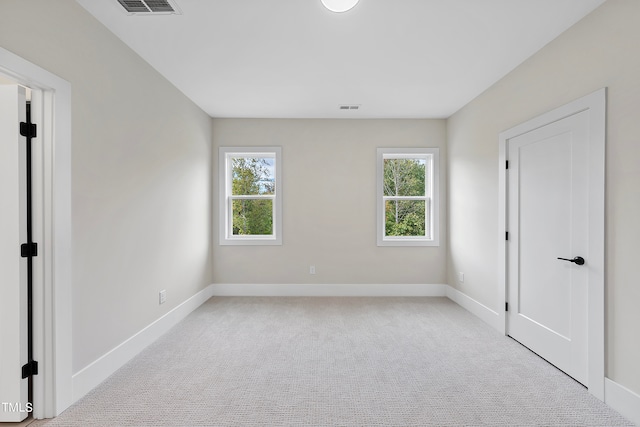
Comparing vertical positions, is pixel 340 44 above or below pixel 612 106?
above

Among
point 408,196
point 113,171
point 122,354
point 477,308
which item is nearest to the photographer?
point 113,171

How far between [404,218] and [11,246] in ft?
14.4

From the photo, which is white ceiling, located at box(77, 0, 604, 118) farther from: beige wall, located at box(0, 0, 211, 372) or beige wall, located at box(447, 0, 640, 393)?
beige wall, located at box(0, 0, 211, 372)

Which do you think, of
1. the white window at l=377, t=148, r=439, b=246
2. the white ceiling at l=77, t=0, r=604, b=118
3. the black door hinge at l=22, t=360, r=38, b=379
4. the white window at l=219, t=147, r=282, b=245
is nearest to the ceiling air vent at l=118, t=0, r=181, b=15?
the white ceiling at l=77, t=0, r=604, b=118

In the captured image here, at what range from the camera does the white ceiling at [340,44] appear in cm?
222

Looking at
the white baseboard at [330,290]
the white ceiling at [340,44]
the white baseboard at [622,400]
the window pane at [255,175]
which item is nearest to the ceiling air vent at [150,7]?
the white ceiling at [340,44]

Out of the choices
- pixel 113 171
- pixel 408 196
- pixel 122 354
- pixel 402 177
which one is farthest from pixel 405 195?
pixel 122 354

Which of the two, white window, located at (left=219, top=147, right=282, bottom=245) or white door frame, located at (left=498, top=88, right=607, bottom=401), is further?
white window, located at (left=219, top=147, right=282, bottom=245)

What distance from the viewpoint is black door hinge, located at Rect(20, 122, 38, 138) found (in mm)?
1903

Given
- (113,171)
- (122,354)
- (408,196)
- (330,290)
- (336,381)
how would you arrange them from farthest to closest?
1. (408,196)
2. (330,290)
3. (122,354)
4. (113,171)
5. (336,381)

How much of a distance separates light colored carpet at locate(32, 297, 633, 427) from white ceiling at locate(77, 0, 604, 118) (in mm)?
2703

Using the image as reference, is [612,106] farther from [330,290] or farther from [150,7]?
[330,290]

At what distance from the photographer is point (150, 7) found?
2.18m

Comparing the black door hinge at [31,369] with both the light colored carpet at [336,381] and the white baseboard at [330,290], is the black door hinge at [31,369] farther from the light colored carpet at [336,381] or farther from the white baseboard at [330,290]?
the white baseboard at [330,290]
